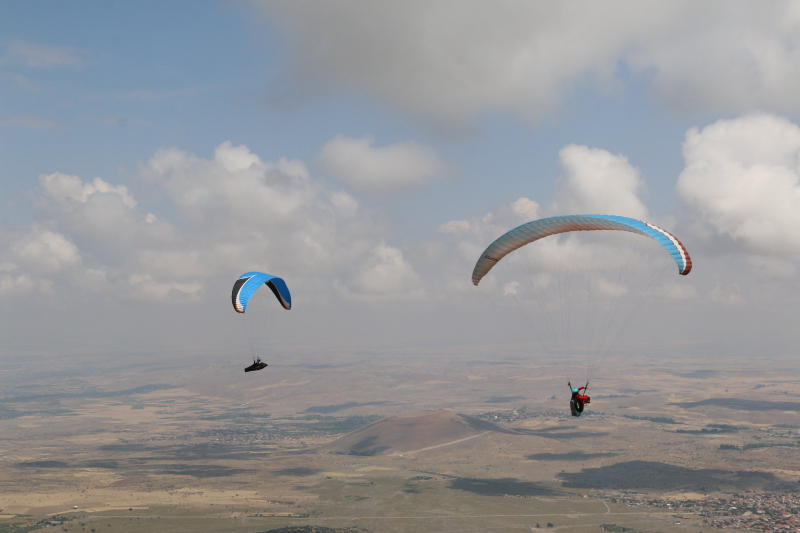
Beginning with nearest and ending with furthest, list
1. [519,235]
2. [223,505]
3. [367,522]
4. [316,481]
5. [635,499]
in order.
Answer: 1. [519,235]
2. [367,522]
3. [223,505]
4. [635,499]
5. [316,481]

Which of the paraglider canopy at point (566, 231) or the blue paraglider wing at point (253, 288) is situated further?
the blue paraglider wing at point (253, 288)

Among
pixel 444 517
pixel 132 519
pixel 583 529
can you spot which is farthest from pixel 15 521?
pixel 583 529

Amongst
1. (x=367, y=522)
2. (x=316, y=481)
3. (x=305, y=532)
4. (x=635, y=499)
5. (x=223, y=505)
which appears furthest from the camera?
(x=316, y=481)

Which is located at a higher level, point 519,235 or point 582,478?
point 519,235

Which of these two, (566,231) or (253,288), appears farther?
(253,288)

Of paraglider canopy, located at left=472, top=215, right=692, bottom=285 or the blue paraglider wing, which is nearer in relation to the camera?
paraglider canopy, located at left=472, top=215, right=692, bottom=285

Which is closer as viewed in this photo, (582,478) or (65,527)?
(65,527)

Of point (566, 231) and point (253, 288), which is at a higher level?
point (566, 231)

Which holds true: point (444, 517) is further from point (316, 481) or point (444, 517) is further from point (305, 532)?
point (316, 481)
